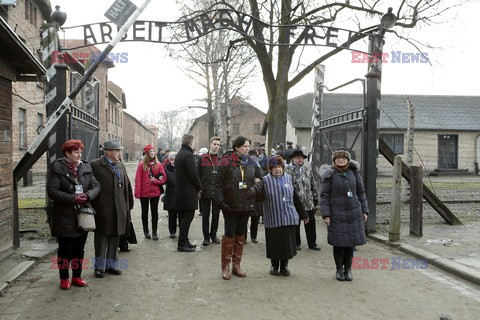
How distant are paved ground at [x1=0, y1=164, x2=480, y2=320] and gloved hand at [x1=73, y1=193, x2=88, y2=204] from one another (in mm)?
1071

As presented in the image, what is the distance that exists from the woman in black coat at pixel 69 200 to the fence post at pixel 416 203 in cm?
599

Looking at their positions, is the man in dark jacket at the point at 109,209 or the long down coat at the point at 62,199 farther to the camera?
the man in dark jacket at the point at 109,209

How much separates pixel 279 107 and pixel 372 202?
307 inches

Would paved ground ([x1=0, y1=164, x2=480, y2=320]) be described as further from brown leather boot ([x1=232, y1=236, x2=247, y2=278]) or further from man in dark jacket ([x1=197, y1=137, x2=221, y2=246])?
man in dark jacket ([x1=197, y1=137, x2=221, y2=246])

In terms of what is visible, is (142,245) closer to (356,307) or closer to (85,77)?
(85,77)

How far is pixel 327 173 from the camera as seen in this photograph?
5820 millimetres

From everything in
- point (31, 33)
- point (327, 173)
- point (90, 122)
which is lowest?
point (327, 173)

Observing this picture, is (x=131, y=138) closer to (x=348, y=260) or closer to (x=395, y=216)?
(x=395, y=216)

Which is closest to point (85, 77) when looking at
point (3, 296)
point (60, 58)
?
point (60, 58)

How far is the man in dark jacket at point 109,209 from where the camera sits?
569 centimetres

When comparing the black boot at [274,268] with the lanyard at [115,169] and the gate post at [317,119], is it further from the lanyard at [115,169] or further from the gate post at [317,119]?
the gate post at [317,119]

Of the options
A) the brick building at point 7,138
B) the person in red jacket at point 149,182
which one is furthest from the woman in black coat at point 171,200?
the brick building at point 7,138

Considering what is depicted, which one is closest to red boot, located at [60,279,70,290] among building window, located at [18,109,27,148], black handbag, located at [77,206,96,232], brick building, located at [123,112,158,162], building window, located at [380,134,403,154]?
black handbag, located at [77,206,96,232]

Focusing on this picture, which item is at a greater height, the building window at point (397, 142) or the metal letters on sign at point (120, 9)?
the metal letters on sign at point (120, 9)
